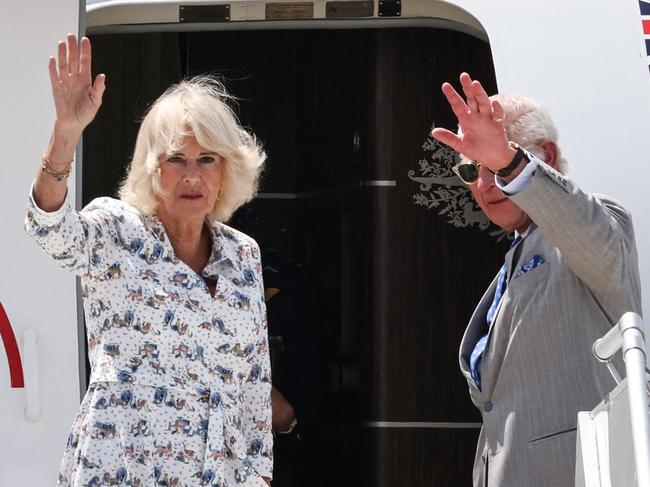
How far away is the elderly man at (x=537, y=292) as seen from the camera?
8.57 ft

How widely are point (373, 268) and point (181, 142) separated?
158cm

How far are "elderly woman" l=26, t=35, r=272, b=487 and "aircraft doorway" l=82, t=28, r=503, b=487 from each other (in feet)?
4.62

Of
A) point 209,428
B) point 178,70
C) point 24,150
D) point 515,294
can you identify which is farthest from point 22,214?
point 178,70

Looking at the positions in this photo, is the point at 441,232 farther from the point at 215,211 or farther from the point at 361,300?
the point at 215,211

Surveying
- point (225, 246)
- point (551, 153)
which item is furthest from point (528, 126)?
point (225, 246)

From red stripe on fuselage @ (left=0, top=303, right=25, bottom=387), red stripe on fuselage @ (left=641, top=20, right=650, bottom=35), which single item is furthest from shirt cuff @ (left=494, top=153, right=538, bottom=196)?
red stripe on fuselage @ (left=0, top=303, right=25, bottom=387)

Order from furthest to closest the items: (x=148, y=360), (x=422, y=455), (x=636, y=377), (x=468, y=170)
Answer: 1. (x=422, y=455)
2. (x=468, y=170)
3. (x=148, y=360)
4. (x=636, y=377)

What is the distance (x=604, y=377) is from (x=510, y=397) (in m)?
0.21

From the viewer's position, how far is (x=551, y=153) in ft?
9.83

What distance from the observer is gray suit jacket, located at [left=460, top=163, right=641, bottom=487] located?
2762 millimetres

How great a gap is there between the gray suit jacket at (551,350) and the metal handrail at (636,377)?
35 cm

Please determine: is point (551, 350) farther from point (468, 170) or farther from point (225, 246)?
point (225, 246)

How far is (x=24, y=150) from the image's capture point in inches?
142

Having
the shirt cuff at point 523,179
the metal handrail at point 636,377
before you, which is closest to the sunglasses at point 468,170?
the shirt cuff at point 523,179
